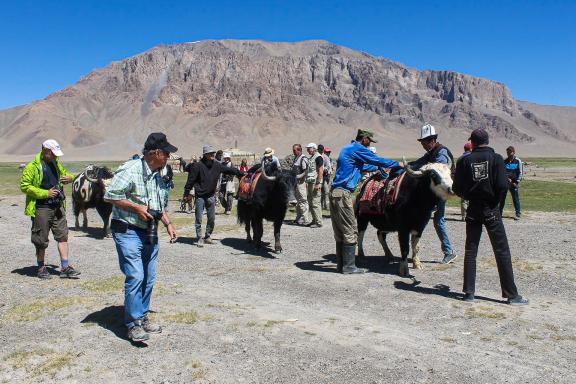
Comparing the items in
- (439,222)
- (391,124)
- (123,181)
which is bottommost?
(439,222)

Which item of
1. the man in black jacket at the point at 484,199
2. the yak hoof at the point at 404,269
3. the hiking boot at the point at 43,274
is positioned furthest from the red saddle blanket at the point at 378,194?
the hiking boot at the point at 43,274

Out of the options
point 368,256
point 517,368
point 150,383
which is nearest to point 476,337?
point 517,368

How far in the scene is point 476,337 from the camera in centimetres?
588

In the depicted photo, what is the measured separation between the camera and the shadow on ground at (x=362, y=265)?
9.34 meters

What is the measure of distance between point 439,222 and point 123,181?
6.16 metres

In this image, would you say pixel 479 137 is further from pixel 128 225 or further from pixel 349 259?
pixel 128 225

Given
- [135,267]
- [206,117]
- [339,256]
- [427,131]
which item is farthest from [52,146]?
[206,117]

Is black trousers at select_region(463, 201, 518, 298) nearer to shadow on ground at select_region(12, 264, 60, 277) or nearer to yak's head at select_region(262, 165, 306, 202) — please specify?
yak's head at select_region(262, 165, 306, 202)

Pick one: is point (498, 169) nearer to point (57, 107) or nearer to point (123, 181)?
point (123, 181)

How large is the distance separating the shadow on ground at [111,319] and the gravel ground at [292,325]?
0.02 m

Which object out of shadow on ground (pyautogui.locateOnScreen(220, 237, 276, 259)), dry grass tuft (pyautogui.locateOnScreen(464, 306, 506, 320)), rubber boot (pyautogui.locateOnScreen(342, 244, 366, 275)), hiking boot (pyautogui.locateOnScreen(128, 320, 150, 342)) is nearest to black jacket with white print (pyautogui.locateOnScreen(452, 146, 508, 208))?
dry grass tuft (pyautogui.locateOnScreen(464, 306, 506, 320))

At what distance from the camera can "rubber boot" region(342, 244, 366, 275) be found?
8.88 m

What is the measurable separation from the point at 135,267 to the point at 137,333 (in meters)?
0.67

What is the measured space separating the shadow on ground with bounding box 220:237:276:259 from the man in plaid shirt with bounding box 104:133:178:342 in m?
5.11
